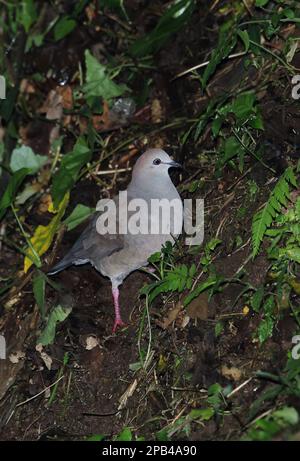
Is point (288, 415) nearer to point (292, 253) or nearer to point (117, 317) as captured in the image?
point (292, 253)

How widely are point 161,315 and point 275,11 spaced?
2305 mm

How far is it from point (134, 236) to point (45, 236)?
1.09m

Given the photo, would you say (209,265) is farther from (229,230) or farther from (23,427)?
(23,427)

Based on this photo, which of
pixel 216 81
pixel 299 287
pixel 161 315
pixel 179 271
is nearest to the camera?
pixel 299 287

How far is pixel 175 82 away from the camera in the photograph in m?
6.61

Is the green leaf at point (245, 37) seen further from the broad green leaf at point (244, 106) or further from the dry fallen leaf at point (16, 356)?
the dry fallen leaf at point (16, 356)

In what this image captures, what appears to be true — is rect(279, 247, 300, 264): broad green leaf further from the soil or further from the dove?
the dove

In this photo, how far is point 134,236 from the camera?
5.46 m

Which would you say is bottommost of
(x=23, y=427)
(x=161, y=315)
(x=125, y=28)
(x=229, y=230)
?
(x=23, y=427)

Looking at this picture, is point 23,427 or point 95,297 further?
point 95,297

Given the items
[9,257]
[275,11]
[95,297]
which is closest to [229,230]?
[95,297]

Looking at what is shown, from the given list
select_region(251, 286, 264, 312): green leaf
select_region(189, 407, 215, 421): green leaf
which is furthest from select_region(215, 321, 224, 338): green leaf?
select_region(189, 407, 215, 421): green leaf

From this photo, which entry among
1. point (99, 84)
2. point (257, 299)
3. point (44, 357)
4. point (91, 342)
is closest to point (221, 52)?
point (99, 84)

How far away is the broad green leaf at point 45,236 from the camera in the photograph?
6250mm
